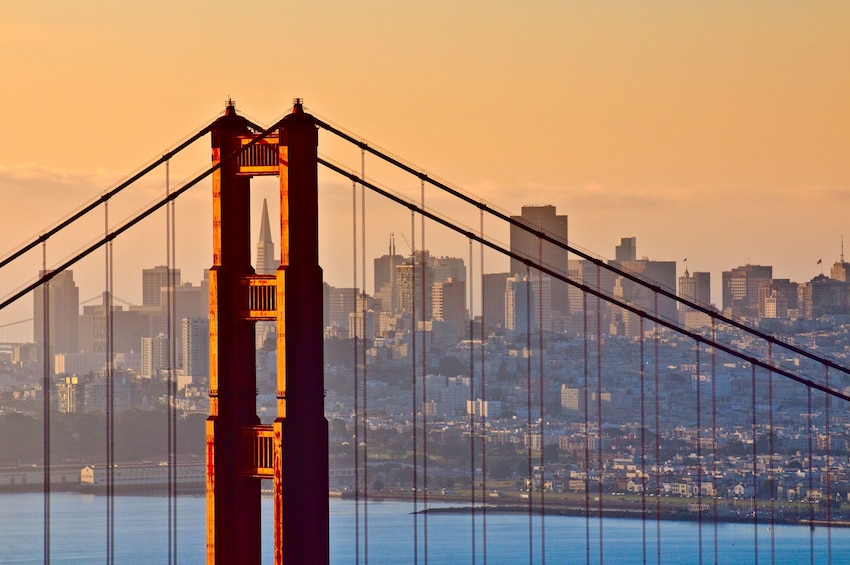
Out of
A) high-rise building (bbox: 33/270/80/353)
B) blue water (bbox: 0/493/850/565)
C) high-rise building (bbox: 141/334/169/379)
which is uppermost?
high-rise building (bbox: 33/270/80/353)

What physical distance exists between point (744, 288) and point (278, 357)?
294 ft

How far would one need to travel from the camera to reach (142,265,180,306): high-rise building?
8350 cm

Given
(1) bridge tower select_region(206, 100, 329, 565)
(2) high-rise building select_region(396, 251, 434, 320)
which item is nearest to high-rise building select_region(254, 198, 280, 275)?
(2) high-rise building select_region(396, 251, 434, 320)

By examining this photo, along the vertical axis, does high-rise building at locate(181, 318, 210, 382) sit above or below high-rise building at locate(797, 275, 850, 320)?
below

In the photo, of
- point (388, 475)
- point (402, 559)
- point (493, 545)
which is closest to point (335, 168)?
point (402, 559)

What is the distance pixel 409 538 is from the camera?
260 ft

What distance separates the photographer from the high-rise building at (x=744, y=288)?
4373 inches

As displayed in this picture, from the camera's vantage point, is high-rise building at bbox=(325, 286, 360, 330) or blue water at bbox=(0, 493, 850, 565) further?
high-rise building at bbox=(325, 286, 360, 330)

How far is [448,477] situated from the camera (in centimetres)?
9819

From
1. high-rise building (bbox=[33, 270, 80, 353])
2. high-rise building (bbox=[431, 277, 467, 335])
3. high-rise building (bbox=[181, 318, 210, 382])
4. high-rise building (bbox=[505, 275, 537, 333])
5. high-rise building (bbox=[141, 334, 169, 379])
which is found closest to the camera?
Answer: high-rise building (bbox=[33, 270, 80, 353])

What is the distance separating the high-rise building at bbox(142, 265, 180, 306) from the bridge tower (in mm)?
50388

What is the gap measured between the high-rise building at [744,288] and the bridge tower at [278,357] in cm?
8213

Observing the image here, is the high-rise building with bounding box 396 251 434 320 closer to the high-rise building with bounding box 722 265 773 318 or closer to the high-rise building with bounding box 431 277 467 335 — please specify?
the high-rise building with bounding box 431 277 467 335

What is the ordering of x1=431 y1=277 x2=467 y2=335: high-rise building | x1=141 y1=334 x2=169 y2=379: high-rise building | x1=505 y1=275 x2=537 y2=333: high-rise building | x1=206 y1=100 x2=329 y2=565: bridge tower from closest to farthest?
x1=206 y1=100 x2=329 y2=565: bridge tower < x1=431 y1=277 x2=467 y2=335: high-rise building < x1=505 y1=275 x2=537 y2=333: high-rise building < x1=141 y1=334 x2=169 y2=379: high-rise building
